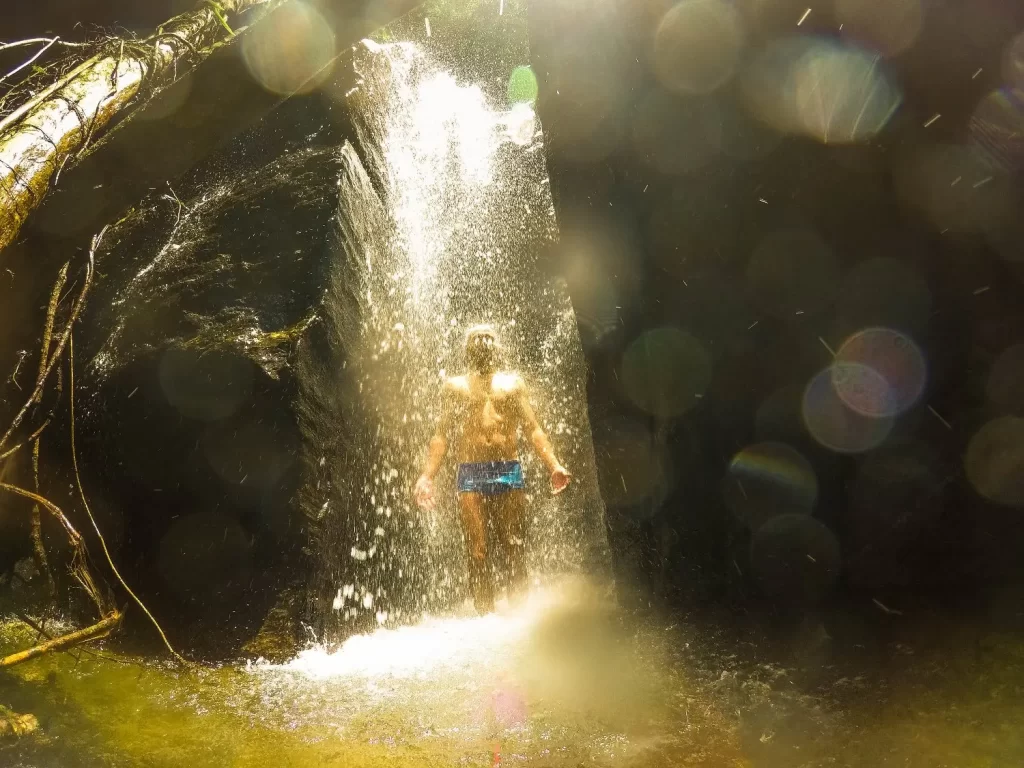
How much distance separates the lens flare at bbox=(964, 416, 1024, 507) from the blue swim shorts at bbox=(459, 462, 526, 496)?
274 cm

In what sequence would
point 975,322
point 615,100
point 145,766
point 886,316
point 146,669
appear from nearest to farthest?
point 145,766 < point 975,322 < point 886,316 < point 146,669 < point 615,100

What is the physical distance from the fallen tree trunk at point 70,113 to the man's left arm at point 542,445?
3.57 metres

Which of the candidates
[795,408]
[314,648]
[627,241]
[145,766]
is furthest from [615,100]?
[145,766]

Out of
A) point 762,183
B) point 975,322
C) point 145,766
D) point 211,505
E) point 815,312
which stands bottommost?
point 145,766

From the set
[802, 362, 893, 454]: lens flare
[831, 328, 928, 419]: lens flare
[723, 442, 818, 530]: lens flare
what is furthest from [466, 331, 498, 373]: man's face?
[831, 328, 928, 419]: lens flare

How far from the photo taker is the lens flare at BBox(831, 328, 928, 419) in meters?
2.88

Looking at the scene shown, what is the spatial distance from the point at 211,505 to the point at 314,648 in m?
1.22

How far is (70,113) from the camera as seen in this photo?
155 inches

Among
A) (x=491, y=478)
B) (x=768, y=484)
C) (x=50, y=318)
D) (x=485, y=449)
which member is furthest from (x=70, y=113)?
(x=768, y=484)

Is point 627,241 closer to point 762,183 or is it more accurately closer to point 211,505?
point 762,183

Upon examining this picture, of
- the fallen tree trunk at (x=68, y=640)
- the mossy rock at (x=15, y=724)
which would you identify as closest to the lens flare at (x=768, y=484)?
the mossy rock at (x=15, y=724)

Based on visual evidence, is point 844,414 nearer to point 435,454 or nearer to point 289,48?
point 435,454

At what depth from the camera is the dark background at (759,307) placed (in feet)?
8.71

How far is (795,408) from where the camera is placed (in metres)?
3.34
